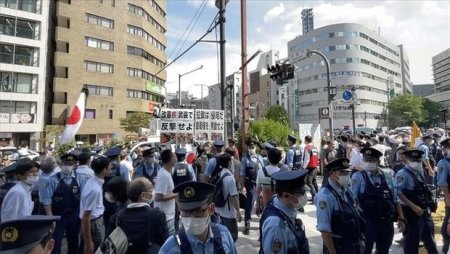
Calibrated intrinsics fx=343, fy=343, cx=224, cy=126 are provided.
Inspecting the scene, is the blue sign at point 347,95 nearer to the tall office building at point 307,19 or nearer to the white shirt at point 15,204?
the white shirt at point 15,204

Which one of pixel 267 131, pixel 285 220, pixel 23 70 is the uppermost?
pixel 23 70

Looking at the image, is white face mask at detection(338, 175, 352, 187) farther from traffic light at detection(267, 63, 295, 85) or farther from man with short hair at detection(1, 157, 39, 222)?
traffic light at detection(267, 63, 295, 85)

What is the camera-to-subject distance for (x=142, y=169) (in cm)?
692

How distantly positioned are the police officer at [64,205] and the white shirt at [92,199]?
0.84 meters

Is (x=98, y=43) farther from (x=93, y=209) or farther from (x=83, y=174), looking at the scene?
(x=93, y=209)

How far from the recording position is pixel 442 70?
417ft

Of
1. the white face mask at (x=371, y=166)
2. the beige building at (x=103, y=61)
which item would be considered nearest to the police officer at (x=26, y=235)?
the white face mask at (x=371, y=166)

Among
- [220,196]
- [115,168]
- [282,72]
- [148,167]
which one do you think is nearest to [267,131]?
[282,72]

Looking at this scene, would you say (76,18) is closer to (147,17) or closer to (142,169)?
(147,17)

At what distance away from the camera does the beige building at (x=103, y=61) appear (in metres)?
40.9

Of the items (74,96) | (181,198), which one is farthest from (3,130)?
(181,198)

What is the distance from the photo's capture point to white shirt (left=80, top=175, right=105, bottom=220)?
4.57m

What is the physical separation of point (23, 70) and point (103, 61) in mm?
10254

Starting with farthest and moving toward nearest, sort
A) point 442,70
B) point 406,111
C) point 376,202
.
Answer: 1. point 442,70
2. point 406,111
3. point 376,202
